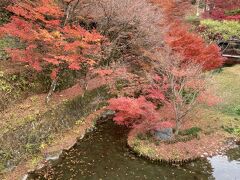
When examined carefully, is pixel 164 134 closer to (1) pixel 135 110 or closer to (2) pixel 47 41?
(1) pixel 135 110

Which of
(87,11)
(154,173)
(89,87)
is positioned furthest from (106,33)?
(154,173)

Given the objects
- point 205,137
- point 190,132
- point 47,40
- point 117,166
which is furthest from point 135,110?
point 47,40

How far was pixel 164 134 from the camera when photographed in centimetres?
2042

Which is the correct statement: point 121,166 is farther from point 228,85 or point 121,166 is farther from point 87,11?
point 228,85

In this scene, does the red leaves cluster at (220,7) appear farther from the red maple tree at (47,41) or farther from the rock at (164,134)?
the rock at (164,134)

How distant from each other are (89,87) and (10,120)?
8950 millimetres

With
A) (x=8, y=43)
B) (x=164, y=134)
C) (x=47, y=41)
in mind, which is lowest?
(x=164, y=134)

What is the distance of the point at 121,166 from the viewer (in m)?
17.8

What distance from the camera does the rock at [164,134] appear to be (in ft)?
66.3

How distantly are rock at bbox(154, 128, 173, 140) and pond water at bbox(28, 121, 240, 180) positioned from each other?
2176mm

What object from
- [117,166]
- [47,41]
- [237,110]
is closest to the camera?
[117,166]

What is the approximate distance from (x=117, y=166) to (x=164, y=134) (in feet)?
14.0

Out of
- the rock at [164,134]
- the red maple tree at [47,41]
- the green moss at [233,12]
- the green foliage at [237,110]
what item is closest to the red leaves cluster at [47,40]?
the red maple tree at [47,41]

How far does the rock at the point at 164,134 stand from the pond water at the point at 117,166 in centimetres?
218
